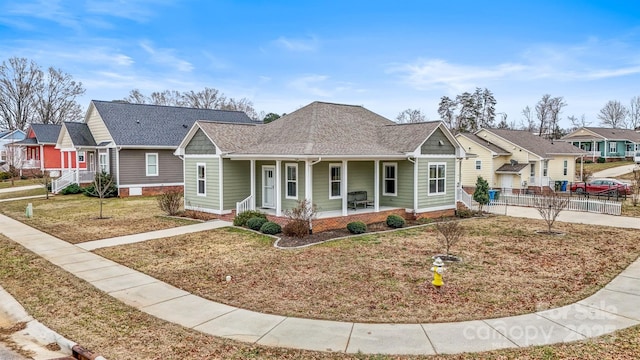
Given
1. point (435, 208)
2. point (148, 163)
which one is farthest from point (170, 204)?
point (435, 208)

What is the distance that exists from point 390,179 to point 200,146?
941 centimetres

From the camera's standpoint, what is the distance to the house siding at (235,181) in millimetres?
18594

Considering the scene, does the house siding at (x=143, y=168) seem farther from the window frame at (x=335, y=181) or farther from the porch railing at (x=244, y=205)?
the window frame at (x=335, y=181)

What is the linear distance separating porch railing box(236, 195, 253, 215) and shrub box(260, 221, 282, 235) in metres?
2.70

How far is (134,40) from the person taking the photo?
92.1ft

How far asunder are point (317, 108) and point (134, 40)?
52.3ft

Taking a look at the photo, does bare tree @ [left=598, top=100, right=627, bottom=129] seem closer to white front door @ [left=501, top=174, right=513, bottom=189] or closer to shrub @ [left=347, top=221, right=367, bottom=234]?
white front door @ [left=501, top=174, right=513, bottom=189]

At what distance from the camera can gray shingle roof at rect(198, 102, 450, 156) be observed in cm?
1752

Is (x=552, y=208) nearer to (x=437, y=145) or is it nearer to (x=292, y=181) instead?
(x=437, y=145)

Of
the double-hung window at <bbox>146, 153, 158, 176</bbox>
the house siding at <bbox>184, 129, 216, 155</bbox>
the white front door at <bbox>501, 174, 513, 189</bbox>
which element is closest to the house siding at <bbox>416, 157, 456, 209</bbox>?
the house siding at <bbox>184, 129, 216, 155</bbox>

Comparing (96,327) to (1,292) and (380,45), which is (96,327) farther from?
(380,45)

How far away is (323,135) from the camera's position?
60.1 ft

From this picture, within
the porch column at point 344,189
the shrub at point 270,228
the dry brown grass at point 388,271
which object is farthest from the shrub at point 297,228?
the porch column at point 344,189

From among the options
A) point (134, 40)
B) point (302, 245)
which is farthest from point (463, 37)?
point (134, 40)
